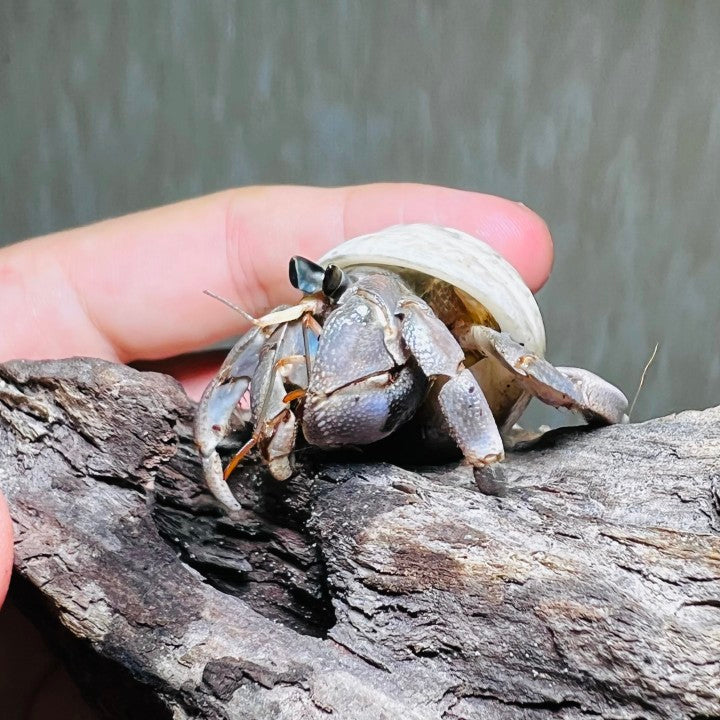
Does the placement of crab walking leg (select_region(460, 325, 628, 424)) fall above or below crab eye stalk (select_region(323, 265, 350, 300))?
below

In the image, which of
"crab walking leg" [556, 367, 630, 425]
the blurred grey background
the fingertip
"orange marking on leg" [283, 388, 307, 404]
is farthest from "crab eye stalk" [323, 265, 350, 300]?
the blurred grey background

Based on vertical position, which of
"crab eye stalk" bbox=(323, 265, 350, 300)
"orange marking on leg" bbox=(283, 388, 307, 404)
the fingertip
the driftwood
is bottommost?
the driftwood

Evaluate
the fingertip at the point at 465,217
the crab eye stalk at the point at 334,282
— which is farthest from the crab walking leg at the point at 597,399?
the fingertip at the point at 465,217

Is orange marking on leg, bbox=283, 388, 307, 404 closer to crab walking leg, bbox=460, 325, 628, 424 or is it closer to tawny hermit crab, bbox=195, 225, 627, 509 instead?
tawny hermit crab, bbox=195, 225, 627, 509

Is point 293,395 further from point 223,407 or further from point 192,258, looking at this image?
point 192,258

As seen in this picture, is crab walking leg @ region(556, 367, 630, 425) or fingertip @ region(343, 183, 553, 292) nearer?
crab walking leg @ region(556, 367, 630, 425)

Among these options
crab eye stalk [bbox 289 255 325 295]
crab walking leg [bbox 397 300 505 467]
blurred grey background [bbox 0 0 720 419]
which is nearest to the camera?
crab walking leg [bbox 397 300 505 467]

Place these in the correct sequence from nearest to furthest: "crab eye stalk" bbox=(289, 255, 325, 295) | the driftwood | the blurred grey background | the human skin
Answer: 1. the driftwood
2. "crab eye stalk" bbox=(289, 255, 325, 295)
3. the human skin
4. the blurred grey background

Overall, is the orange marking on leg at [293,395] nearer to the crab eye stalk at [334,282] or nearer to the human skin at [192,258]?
the crab eye stalk at [334,282]
